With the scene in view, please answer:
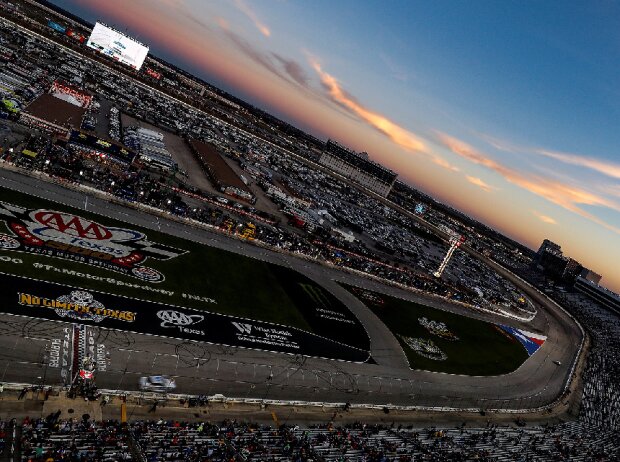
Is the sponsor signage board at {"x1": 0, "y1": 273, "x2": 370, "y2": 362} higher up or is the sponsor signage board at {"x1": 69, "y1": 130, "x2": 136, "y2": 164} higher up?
the sponsor signage board at {"x1": 69, "y1": 130, "x2": 136, "y2": 164}

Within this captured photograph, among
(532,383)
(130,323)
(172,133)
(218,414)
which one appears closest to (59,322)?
(130,323)

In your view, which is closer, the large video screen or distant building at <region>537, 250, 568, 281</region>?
distant building at <region>537, 250, 568, 281</region>

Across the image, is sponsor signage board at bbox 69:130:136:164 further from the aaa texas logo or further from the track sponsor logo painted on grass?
the track sponsor logo painted on grass

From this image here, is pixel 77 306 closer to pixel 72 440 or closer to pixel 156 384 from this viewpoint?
pixel 156 384

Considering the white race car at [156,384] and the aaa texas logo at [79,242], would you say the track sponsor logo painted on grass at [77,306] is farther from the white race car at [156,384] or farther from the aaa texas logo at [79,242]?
the white race car at [156,384]

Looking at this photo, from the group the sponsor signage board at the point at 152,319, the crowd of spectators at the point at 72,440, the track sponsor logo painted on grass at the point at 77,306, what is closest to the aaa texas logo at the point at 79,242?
the sponsor signage board at the point at 152,319

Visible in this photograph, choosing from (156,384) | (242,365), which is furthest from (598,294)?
(156,384)

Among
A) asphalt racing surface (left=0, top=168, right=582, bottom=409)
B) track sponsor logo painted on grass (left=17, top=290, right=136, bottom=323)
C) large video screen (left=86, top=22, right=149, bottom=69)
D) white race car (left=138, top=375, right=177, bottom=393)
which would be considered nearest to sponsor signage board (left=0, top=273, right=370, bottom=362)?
track sponsor logo painted on grass (left=17, top=290, right=136, bottom=323)
